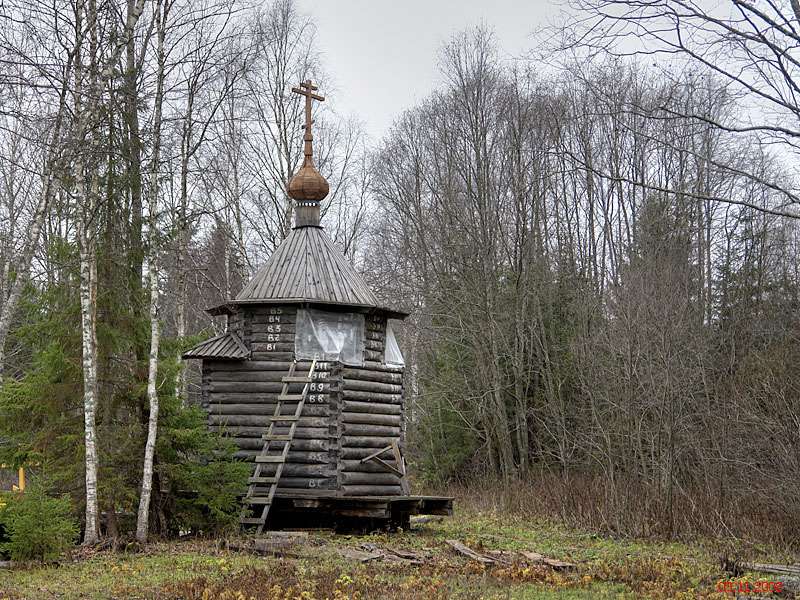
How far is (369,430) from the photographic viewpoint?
725 inches

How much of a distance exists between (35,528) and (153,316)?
3.88 m

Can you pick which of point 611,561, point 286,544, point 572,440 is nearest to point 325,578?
point 286,544

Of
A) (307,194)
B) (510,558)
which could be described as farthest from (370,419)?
(510,558)

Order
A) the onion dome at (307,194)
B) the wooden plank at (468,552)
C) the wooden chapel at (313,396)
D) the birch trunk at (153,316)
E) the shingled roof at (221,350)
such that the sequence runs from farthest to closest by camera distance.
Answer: the onion dome at (307,194)
the shingled roof at (221,350)
the wooden chapel at (313,396)
the birch trunk at (153,316)
the wooden plank at (468,552)

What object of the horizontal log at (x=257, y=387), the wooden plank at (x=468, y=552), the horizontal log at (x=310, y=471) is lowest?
the wooden plank at (x=468, y=552)

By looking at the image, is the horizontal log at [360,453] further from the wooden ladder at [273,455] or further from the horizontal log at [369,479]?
the wooden ladder at [273,455]

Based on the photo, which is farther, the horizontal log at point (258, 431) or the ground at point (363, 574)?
the horizontal log at point (258, 431)

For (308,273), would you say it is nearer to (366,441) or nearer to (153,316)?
(366,441)

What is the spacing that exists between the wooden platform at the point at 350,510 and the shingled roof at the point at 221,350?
2994mm

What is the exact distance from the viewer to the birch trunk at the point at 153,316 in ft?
47.4

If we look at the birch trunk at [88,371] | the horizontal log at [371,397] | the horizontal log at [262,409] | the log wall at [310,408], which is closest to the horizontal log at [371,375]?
the log wall at [310,408]

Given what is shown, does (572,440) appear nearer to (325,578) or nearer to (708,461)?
Result: (708,461)

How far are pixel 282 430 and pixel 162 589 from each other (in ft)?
23.6

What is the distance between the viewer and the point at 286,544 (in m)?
14.1
